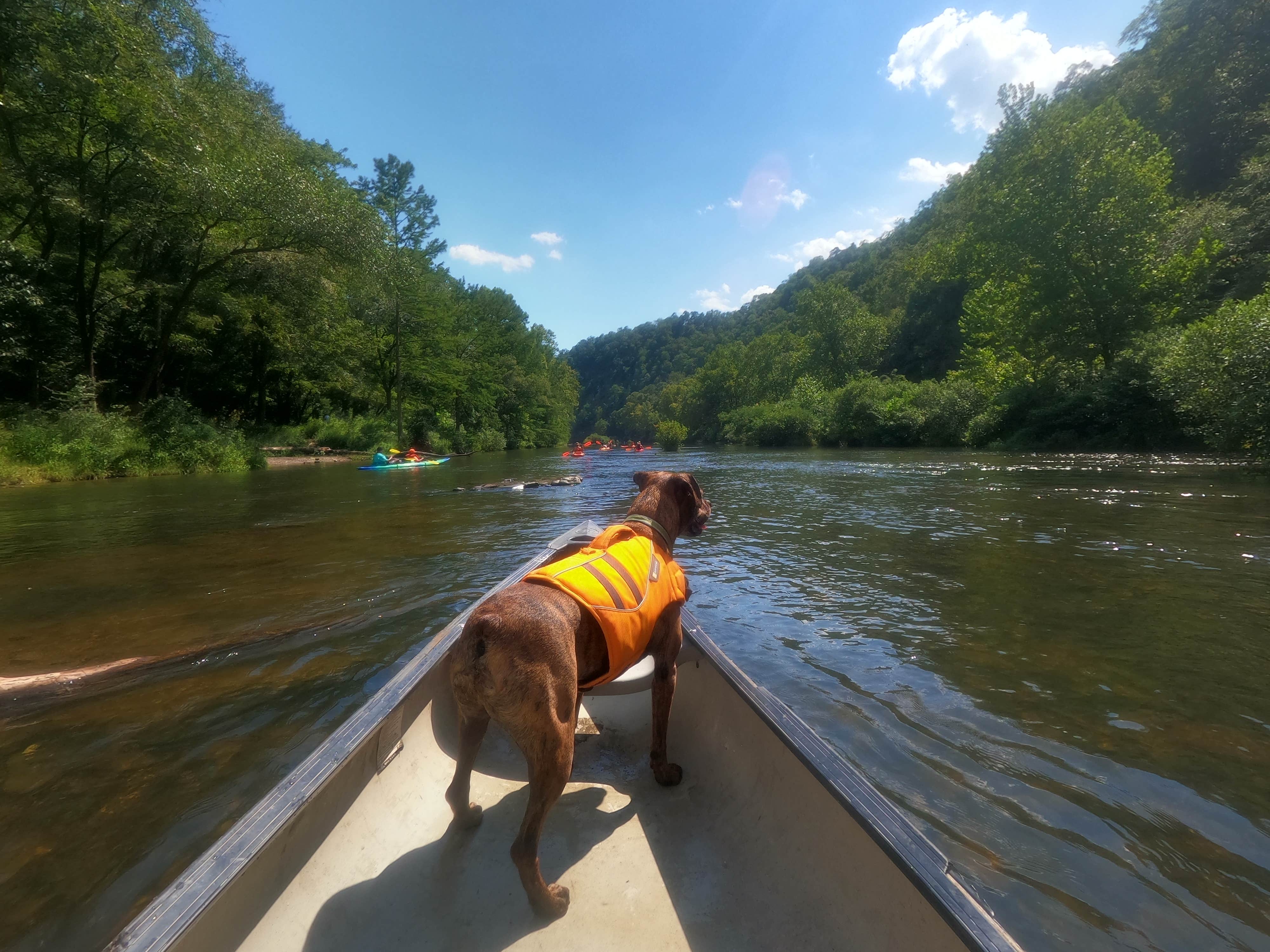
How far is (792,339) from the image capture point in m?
80.2

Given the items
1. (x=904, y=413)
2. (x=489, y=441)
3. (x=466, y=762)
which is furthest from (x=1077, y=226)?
(x=489, y=441)

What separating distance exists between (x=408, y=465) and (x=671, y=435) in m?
48.5

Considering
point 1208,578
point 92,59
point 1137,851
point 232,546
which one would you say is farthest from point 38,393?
point 1208,578

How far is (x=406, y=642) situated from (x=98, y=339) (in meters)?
23.5

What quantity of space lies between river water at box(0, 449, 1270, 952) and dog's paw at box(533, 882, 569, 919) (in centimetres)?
128

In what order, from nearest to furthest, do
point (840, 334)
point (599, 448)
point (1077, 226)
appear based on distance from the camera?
point (1077, 226) < point (840, 334) < point (599, 448)

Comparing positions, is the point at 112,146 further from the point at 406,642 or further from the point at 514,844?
the point at 514,844

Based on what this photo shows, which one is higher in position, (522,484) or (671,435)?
(522,484)

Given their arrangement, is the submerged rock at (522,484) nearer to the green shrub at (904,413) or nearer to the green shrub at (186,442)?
the green shrub at (186,442)

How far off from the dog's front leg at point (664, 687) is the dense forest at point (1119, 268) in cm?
1601

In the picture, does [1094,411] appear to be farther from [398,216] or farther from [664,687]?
[398,216]

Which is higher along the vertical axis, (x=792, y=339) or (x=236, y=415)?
(x=792, y=339)

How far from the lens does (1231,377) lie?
1318 centimetres

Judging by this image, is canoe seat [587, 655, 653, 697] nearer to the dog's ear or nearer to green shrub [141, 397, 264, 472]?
the dog's ear
